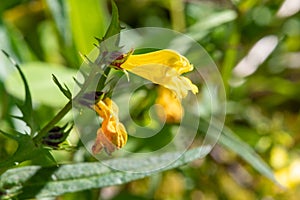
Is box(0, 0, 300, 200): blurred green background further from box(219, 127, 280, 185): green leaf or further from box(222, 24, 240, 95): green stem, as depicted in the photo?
box(219, 127, 280, 185): green leaf

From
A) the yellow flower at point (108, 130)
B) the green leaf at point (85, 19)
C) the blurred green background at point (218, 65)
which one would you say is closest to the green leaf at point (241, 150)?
the blurred green background at point (218, 65)

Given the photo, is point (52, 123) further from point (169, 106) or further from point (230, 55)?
point (230, 55)

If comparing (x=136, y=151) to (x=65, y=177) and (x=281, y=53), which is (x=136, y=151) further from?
(x=281, y=53)

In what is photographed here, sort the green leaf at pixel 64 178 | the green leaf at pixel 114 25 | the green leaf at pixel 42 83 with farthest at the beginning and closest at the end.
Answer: the green leaf at pixel 42 83, the green leaf at pixel 64 178, the green leaf at pixel 114 25

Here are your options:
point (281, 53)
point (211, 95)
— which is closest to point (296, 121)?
point (281, 53)

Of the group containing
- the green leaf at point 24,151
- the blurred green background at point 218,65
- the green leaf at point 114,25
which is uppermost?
the green leaf at point 114,25

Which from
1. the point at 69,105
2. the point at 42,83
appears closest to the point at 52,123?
the point at 69,105

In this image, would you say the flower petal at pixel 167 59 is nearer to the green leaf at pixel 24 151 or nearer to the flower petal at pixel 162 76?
the flower petal at pixel 162 76
